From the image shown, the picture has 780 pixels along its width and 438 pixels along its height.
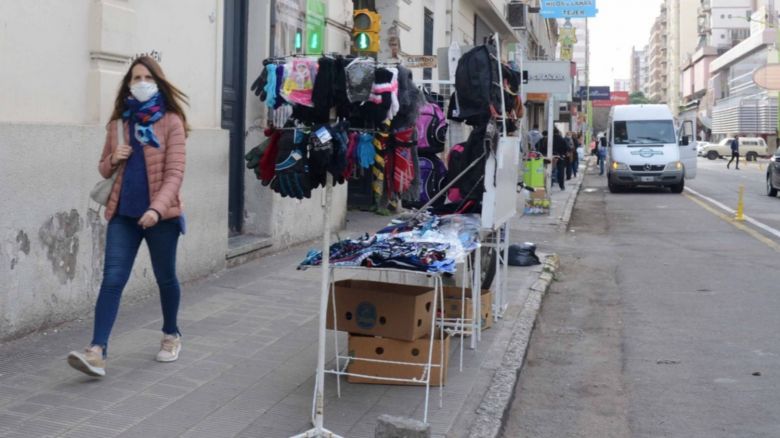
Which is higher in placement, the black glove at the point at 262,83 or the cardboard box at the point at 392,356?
the black glove at the point at 262,83

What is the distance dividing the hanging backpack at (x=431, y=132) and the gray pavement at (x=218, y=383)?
5.20 ft

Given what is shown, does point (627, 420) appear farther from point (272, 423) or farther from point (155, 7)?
point (155, 7)

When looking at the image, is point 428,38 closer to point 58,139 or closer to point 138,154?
point 58,139

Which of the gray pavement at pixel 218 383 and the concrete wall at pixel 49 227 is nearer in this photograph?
the gray pavement at pixel 218 383

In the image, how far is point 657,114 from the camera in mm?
29391

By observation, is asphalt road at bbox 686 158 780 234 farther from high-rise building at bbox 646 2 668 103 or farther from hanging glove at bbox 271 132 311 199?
high-rise building at bbox 646 2 668 103

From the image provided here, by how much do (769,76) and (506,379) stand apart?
61.6 m

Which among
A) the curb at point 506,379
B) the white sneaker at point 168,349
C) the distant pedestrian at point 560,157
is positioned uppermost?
the distant pedestrian at point 560,157

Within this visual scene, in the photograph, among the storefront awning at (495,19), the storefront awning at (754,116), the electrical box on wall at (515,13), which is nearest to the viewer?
the storefront awning at (495,19)

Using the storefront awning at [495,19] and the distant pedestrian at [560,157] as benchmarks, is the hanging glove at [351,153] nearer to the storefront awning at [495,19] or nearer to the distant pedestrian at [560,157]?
the storefront awning at [495,19]

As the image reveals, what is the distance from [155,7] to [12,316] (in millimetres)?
3306

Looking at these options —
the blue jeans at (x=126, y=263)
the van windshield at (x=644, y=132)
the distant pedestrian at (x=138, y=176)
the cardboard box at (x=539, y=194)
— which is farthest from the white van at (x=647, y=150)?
the distant pedestrian at (x=138, y=176)

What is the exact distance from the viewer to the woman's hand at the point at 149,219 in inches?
211

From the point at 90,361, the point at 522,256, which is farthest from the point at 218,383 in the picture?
the point at 522,256
